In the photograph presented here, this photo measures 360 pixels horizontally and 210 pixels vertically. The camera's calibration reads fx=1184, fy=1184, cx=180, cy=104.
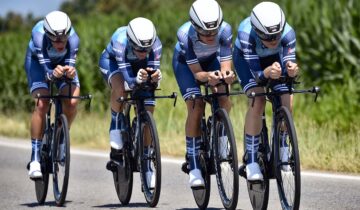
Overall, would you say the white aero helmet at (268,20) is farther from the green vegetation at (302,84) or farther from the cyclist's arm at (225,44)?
the green vegetation at (302,84)

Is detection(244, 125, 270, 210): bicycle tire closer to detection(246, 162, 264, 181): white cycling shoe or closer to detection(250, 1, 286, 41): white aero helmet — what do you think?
detection(246, 162, 264, 181): white cycling shoe

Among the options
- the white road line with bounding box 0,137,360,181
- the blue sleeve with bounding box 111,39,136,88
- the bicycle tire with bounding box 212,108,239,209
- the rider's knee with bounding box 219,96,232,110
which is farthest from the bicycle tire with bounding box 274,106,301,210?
the white road line with bounding box 0,137,360,181

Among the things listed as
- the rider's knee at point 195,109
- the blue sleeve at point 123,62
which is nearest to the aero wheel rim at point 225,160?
the rider's knee at point 195,109

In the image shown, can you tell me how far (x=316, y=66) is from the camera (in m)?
22.5

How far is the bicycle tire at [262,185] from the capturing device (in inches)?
369

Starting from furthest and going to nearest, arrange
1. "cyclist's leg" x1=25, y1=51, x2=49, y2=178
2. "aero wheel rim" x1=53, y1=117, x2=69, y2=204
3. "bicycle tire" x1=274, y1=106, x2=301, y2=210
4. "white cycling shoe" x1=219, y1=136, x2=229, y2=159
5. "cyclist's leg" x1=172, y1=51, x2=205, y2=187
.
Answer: "cyclist's leg" x1=25, y1=51, x2=49, y2=178 → "aero wheel rim" x1=53, y1=117, x2=69, y2=204 → "cyclist's leg" x1=172, y1=51, x2=205, y2=187 → "white cycling shoe" x1=219, y1=136, x2=229, y2=159 → "bicycle tire" x1=274, y1=106, x2=301, y2=210

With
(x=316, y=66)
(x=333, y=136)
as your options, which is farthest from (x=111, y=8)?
(x=333, y=136)

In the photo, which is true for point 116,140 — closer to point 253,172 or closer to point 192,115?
point 192,115

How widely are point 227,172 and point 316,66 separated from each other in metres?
12.9

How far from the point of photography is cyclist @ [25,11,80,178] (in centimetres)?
1105

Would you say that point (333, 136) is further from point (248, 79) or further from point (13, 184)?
point (248, 79)

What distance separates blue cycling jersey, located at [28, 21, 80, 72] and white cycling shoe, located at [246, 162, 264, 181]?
266 centimetres

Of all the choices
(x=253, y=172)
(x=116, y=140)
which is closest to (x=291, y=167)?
(x=253, y=172)

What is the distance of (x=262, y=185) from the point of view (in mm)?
9406
